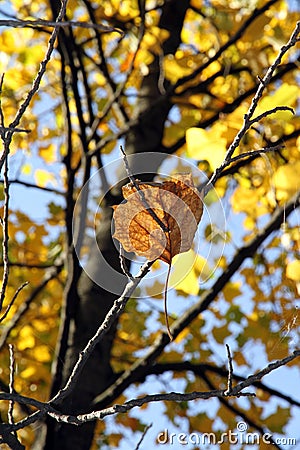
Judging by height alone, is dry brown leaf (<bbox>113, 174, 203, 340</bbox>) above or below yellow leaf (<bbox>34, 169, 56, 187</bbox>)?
below

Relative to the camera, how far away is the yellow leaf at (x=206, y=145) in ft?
3.81

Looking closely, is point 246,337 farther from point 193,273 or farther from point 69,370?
point 193,273

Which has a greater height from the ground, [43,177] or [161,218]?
[43,177]

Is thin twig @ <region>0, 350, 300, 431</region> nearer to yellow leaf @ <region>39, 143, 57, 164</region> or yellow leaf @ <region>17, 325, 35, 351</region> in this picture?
yellow leaf @ <region>17, 325, 35, 351</region>

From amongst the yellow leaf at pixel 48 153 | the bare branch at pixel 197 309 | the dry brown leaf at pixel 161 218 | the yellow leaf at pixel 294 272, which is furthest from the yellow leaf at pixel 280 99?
the yellow leaf at pixel 48 153

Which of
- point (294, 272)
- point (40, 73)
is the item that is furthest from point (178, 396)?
point (294, 272)

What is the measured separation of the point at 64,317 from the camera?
5.06 feet

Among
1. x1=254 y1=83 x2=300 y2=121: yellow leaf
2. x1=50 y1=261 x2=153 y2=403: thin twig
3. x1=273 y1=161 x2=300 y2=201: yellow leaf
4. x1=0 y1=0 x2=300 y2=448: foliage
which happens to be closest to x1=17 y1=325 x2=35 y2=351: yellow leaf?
x1=0 y1=0 x2=300 y2=448: foliage

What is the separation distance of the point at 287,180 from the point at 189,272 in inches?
11.3

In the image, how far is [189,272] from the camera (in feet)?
3.75

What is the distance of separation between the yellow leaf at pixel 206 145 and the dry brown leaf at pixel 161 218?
1.70 feet

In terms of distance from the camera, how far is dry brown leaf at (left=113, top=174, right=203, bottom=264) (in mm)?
634

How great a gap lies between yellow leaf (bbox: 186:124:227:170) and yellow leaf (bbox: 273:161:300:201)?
15cm

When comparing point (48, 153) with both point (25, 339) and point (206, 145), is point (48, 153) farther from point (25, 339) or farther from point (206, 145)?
point (206, 145)
